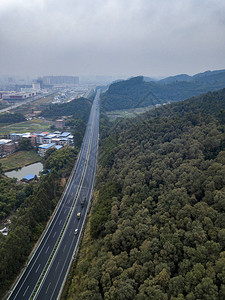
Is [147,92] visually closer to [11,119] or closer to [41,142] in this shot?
[11,119]

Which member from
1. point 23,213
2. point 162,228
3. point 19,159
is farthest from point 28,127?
point 162,228

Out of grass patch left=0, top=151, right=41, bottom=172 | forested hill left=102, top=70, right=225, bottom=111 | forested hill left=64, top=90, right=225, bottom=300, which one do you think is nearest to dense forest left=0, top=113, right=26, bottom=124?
grass patch left=0, top=151, right=41, bottom=172

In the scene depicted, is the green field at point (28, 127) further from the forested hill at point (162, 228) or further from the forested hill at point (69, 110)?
the forested hill at point (162, 228)

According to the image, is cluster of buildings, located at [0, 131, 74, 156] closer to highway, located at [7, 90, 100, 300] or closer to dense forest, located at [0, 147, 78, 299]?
dense forest, located at [0, 147, 78, 299]

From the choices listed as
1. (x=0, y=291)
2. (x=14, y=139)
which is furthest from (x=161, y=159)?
(x=14, y=139)

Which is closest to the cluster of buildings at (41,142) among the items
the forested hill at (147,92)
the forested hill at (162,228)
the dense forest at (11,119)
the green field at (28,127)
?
the green field at (28,127)

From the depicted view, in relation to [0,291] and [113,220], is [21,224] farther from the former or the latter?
[113,220]
